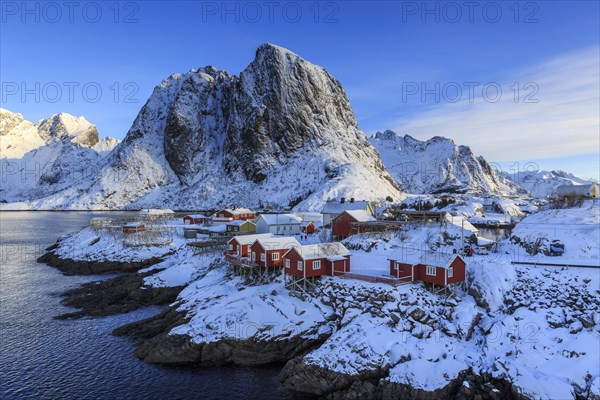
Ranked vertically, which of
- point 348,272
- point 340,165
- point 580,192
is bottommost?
point 348,272

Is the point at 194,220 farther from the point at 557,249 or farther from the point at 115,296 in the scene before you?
the point at 557,249

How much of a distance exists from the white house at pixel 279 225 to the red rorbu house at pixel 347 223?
A: 1336 cm

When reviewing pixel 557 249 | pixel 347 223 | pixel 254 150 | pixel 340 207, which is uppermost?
pixel 254 150

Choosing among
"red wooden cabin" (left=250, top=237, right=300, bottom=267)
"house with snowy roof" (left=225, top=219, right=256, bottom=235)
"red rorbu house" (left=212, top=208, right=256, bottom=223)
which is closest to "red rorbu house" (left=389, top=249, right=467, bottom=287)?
"red wooden cabin" (left=250, top=237, right=300, bottom=267)

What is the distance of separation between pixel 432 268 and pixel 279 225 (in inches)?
1576

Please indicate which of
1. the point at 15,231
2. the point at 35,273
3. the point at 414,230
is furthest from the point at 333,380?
the point at 15,231

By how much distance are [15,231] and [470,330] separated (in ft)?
394

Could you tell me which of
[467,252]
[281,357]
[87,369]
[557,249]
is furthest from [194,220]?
[557,249]

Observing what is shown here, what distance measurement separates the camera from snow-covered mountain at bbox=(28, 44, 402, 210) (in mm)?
145375

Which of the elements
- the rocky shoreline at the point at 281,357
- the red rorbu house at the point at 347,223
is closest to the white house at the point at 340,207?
the red rorbu house at the point at 347,223

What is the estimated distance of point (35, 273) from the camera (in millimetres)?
57500

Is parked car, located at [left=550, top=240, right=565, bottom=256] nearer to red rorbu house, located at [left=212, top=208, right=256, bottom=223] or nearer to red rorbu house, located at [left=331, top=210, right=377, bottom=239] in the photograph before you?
red rorbu house, located at [left=331, top=210, right=377, bottom=239]

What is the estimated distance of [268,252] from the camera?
133 feet

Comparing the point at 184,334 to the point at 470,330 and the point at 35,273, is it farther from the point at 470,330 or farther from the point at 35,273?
the point at 35,273
